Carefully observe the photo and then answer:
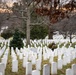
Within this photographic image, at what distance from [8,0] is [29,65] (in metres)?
24.2

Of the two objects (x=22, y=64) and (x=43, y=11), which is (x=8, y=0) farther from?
(x=22, y=64)

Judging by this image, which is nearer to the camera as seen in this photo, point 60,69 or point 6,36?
point 60,69

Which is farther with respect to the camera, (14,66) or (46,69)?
(14,66)

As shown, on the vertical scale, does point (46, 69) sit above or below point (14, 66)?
above

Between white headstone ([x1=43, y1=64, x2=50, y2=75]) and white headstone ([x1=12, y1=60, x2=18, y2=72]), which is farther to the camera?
white headstone ([x1=12, y1=60, x2=18, y2=72])

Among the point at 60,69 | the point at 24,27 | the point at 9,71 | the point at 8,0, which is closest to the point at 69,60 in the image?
the point at 60,69

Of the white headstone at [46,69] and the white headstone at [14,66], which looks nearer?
the white headstone at [46,69]

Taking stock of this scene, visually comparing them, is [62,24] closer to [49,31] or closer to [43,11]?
[49,31]

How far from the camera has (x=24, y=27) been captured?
1399 inches

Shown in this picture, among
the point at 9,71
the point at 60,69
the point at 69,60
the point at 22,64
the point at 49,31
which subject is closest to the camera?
the point at 9,71

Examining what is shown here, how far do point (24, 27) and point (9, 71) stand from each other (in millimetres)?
26305

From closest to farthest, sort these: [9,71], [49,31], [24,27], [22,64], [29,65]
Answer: [29,65], [9,71], [22,64], [24,27], [49,31]

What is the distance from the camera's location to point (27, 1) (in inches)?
1080

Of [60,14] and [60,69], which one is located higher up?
[60,14]
